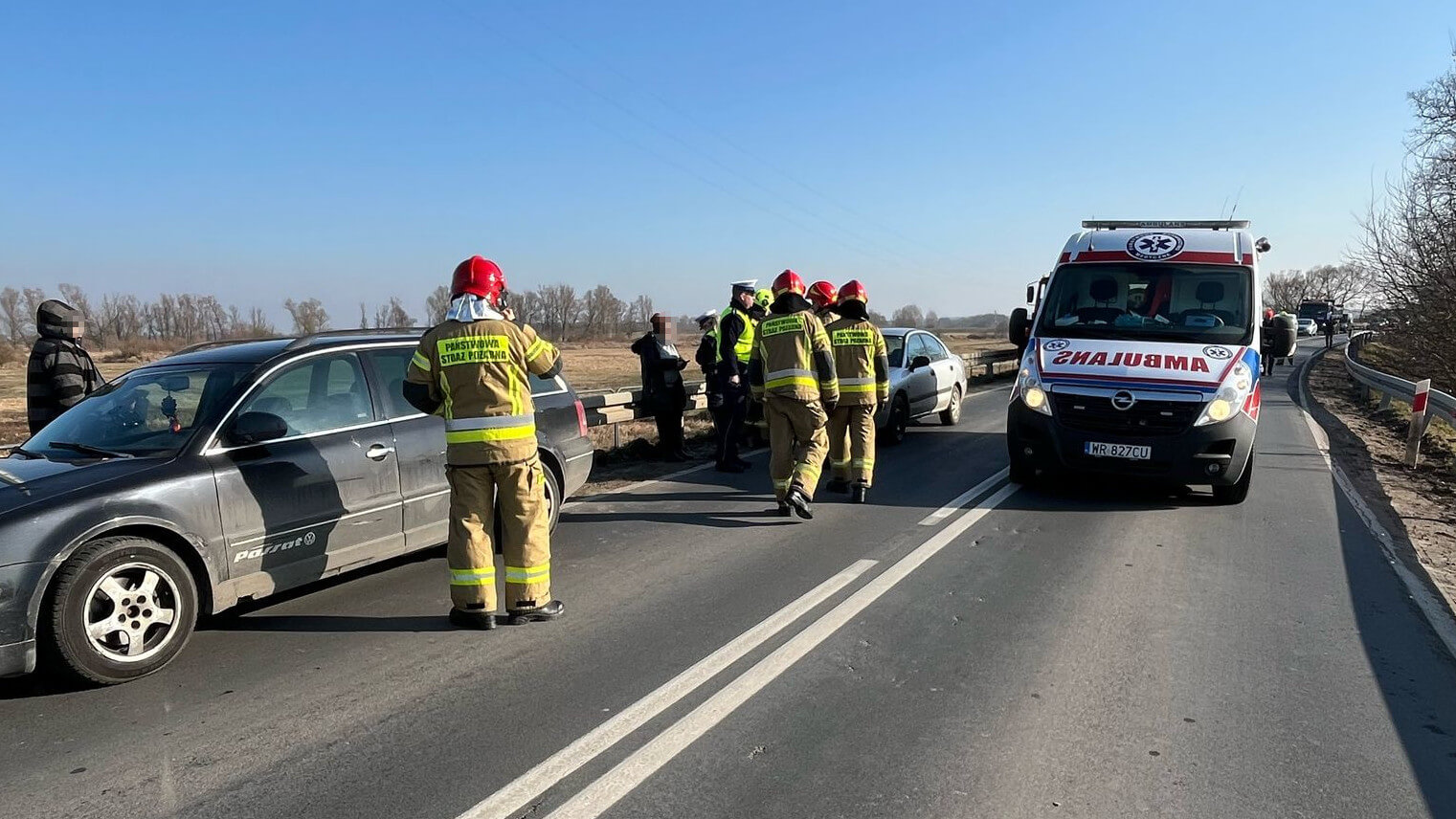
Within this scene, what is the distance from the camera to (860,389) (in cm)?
809

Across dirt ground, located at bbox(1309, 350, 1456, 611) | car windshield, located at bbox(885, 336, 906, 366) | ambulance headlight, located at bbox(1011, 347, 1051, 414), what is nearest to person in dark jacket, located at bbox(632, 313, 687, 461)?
car windshield, located at bbox(885, 336, 906, 366)

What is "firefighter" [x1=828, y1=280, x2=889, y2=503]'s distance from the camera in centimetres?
812

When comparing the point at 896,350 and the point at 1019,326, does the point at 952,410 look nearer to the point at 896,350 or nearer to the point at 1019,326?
the point at 896,350

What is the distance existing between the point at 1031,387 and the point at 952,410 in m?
6.13

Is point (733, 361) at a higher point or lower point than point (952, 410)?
higher

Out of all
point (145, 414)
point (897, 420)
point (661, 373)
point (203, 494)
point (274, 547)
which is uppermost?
point (145, 414)

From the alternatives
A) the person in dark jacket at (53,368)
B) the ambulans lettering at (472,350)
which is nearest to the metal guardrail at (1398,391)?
the ambulans lettering at (472,350)

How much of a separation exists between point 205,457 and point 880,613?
373 centimetres

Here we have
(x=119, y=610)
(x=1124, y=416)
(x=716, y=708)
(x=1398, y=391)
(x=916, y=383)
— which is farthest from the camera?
(x=1398, y=391)

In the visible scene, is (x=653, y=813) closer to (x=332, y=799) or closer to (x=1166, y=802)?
(x=332, y=799)

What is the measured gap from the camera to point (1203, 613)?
16.8ft

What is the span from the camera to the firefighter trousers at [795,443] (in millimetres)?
7547

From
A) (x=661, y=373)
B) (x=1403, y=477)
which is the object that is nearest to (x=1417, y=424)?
(x=1403, y=477)

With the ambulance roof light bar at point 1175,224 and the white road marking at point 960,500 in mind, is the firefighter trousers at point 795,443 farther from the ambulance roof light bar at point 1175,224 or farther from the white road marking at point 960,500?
the ambulance roof light bar at point 1175,224
